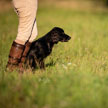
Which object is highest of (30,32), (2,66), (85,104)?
(30,32)

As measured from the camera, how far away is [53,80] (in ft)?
12.5

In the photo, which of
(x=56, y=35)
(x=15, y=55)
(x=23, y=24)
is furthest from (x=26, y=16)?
(x=56, y=35)

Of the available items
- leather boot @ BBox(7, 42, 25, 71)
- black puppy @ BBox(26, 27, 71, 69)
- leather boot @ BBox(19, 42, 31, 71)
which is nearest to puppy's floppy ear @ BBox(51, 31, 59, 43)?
black puppy @ BBox(26, 27, 71, 69)

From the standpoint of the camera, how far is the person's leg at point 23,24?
5.25 metres

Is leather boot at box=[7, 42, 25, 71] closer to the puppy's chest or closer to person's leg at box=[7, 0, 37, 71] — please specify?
person's leg at box=[7, 0, 37, 71]

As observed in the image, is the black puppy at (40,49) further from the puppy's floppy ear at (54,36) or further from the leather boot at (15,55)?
the leather boot at (15,55)

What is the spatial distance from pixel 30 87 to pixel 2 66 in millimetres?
2222

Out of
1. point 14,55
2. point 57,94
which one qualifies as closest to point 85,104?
point 57,94

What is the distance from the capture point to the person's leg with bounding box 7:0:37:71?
5.25 metres

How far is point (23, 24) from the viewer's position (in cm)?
536

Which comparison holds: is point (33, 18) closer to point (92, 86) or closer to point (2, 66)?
point (2, 66)

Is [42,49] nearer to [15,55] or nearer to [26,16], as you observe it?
[15,55]

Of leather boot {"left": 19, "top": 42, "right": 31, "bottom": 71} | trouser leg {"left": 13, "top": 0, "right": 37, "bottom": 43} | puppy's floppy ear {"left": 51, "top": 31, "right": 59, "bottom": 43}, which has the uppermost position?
trouser leg {"left": 13, "top": 0, "right": 37, "bottom": 43}

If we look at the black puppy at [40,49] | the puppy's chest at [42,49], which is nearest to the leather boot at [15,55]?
the black puppy at [40,49]
